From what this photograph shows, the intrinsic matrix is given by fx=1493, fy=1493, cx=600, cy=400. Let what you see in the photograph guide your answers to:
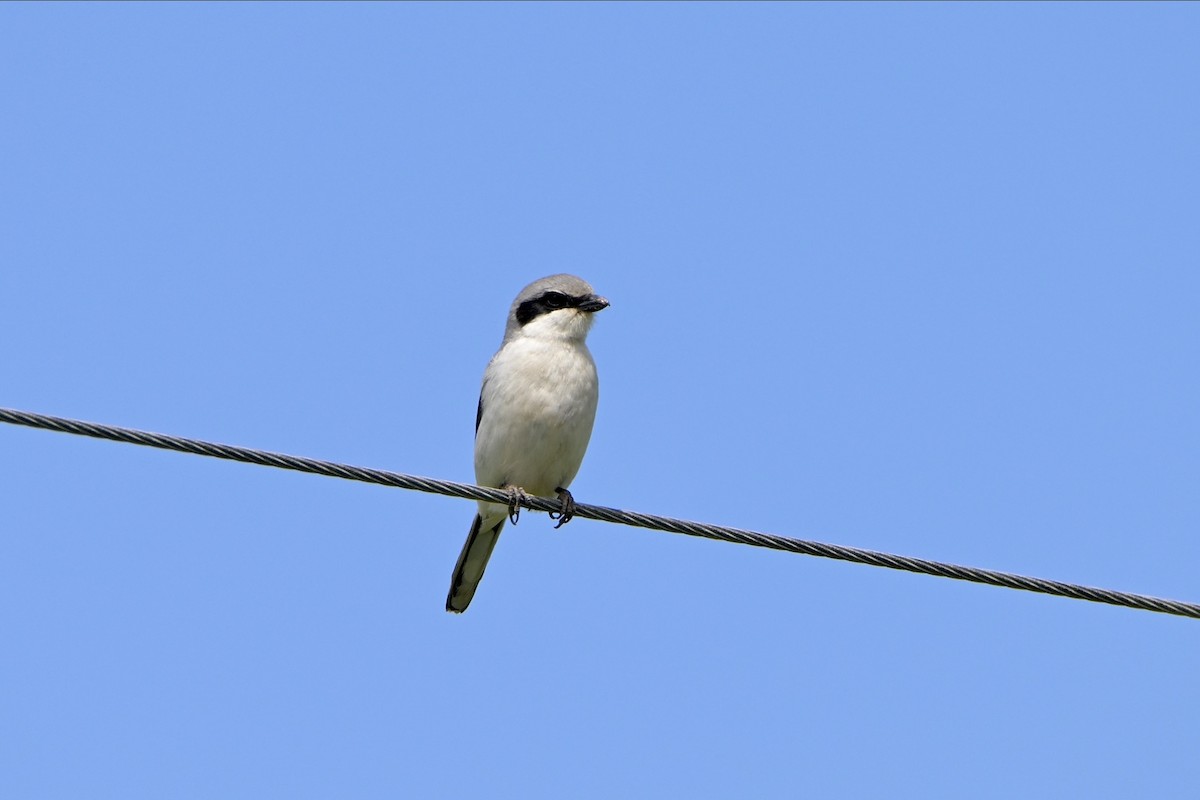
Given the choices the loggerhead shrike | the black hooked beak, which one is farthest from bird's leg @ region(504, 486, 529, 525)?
the black hooked beak

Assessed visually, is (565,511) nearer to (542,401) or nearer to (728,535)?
(542,401)

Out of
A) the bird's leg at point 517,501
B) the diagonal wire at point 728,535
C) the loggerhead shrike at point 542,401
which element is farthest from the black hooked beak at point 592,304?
the diagonal wire at point 728,535

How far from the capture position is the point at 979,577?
596 cm

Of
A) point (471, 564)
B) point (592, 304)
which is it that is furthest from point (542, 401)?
point (471, 564)

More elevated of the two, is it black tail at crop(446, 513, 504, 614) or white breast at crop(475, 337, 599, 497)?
white breast at crop(475, 337, 599, 497)

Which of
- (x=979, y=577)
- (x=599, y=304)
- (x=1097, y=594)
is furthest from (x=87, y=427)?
(x=599, y=304)

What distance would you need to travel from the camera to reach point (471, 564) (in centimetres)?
978

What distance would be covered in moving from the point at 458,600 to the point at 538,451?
5.09 feet

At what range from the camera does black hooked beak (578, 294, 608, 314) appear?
370 inches

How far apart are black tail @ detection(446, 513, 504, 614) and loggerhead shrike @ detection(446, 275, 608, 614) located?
0.19 m

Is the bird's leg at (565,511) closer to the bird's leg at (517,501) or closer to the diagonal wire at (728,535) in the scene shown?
the bird's leg at (517,501)

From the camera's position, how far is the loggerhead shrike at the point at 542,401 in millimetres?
8805

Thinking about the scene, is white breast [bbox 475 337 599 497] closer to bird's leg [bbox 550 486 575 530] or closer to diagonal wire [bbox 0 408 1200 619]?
Result: bird's leg [bbox 550 486 575 530]

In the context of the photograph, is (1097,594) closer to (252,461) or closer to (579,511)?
(579,511)
